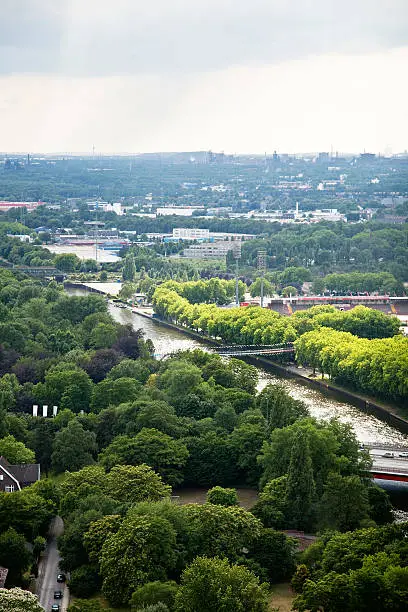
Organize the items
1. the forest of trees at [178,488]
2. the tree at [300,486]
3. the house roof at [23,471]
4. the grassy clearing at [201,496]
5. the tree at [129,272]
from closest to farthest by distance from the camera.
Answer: the forest of trees at [178,488]
the tree at [300,486]
the house roof at [23,471]
the grassy clearing at [201,496]
the tree at [129,272]

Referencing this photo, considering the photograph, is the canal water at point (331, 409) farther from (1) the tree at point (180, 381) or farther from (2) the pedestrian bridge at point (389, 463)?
(1) the tree at point (180, 381)

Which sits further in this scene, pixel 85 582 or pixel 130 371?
pixel 130 371

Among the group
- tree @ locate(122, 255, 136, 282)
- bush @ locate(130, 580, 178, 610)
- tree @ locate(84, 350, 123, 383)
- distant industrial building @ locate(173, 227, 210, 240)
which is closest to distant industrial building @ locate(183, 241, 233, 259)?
distant industrial building @ locate(173, 227, 210, 240)

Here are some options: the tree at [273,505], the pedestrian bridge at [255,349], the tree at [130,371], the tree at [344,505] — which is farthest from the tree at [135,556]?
the pedestrian bridge at [255,349]

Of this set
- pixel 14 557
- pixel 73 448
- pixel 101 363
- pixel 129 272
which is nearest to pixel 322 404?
pixel 101 363

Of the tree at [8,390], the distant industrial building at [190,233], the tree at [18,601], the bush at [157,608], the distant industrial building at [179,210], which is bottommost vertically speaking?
the distant industrial building at [179,210]

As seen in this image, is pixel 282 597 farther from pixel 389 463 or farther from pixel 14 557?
pixel 389 463
